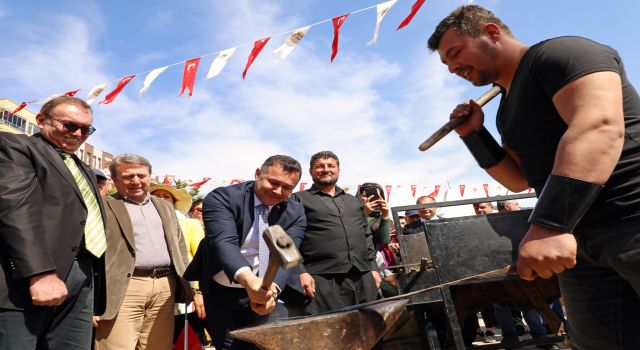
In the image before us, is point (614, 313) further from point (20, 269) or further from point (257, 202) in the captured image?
point (20, 269)

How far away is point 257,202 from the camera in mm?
3150

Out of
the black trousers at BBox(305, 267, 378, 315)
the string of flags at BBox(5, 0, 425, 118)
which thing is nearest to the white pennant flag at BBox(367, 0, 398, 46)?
the string of flags at BBox(5, 0, 425, 118)

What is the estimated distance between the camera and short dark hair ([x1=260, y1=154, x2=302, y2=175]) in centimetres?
309

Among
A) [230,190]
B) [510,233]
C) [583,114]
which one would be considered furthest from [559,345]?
[583,114]

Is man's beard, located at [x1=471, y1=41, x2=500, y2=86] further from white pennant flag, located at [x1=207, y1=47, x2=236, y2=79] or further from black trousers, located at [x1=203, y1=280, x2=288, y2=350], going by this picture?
white pennant flag, located at [x1=207, y1=47, x2=236, y2=79]

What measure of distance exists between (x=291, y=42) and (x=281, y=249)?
5.85 m

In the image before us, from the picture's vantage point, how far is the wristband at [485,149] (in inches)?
86.0

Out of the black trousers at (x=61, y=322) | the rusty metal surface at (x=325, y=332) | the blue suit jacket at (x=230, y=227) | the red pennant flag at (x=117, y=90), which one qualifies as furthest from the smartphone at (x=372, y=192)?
the red pennant flag at (x=117, y=90)

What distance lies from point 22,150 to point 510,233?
3108 millimetres

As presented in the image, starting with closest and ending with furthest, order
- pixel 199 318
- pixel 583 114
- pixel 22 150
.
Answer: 1. pixel 583 114
2. pixel 22 150
3. pixel 199 318

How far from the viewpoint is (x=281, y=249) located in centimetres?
161

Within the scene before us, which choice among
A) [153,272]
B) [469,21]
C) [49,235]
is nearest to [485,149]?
[469,21]

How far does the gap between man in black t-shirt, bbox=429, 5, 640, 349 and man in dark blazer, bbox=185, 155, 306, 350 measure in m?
1.55

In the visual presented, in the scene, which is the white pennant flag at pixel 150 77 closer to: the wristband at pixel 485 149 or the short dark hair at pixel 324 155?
the short dark hair at pixel 324 155
